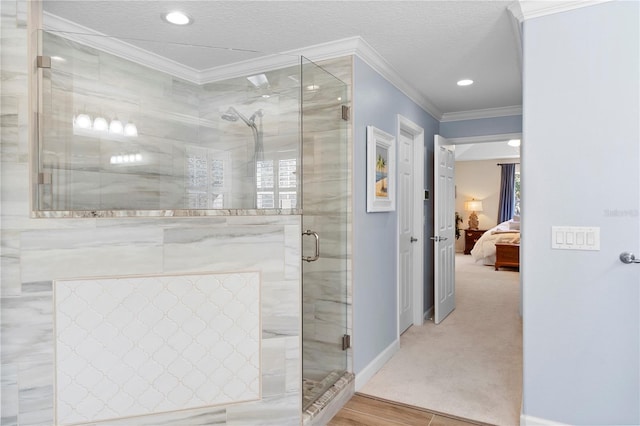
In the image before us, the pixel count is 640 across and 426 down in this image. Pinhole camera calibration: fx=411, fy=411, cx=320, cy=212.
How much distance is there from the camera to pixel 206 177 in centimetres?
206

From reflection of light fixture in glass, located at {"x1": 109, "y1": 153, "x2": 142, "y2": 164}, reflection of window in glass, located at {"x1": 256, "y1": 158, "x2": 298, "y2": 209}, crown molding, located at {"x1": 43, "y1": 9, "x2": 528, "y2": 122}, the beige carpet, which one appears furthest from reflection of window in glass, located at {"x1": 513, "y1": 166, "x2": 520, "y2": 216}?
reflection of light fixture in glass, located at {"x1": 109, "y1": 153, "x2": 142, "y2": 164}

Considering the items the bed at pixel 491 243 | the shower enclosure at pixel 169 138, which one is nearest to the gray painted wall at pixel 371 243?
the shower enclosure at pixel 169 138

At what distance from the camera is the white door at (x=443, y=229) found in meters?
4.25

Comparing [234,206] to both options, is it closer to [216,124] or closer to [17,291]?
[216,124]

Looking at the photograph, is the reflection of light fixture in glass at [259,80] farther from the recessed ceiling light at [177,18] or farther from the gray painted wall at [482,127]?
the gray painted wall at [482,127]

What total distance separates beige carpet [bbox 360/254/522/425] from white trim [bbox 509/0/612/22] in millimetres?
2286

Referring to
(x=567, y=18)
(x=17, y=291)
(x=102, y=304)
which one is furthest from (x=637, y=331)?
(x=17, y=291)

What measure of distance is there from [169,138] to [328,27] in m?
1.22

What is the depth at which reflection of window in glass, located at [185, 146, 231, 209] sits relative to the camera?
203cm

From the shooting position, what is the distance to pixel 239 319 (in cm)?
206

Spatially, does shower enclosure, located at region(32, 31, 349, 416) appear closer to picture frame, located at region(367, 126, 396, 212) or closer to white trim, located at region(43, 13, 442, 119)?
white trim, located at region(43, 13, 442, 119)

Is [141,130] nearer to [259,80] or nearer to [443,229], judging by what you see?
[259,80]

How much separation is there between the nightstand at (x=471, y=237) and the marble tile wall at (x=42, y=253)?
8.76m

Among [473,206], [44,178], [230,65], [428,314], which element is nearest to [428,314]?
[428,314]
